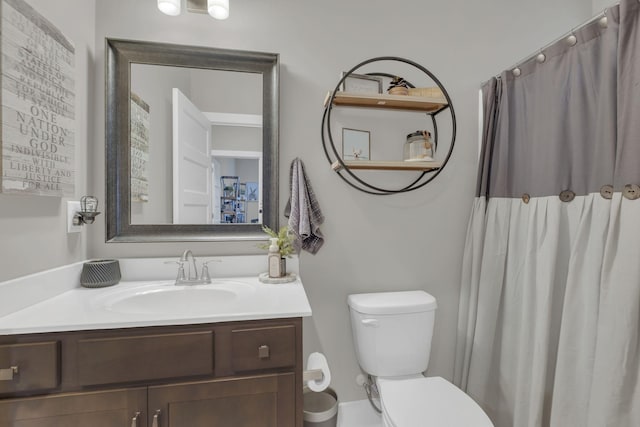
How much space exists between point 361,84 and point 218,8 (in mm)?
750

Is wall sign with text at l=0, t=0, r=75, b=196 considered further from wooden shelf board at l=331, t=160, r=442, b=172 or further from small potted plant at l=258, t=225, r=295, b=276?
wooden shelf board at l=331, t=160, r=442, b=172

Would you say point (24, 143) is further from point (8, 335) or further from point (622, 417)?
point (622, 417)

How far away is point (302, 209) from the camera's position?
154 cm

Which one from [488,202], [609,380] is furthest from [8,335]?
[488,202]

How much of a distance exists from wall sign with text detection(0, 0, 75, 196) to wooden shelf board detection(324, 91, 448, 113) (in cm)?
111

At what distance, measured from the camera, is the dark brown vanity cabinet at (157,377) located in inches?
35.9

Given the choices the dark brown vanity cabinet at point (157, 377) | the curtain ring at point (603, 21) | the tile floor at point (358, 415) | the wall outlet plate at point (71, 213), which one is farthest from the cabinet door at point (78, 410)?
the curtain ring at point (603, 21)

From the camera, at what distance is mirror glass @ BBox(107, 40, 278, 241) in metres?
1.47

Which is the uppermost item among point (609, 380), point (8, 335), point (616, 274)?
point (616, 274)

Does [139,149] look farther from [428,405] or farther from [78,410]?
[428,405]

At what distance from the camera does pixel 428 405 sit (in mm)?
1241

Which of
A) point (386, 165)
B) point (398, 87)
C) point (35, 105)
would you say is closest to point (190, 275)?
point (35, 105)

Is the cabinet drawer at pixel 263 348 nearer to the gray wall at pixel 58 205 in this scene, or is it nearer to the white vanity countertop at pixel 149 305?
the white vanity countertop at pixel 149 305

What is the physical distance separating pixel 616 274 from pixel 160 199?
6.05 feet
